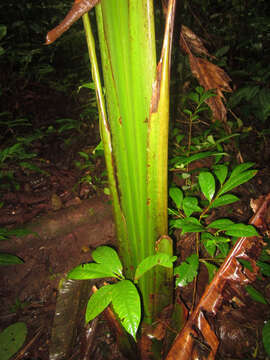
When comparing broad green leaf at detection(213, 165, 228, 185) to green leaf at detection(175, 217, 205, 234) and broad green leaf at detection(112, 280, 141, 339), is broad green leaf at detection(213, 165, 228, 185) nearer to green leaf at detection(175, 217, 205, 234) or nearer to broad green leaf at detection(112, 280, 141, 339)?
green leaf at detection(175, 217, 205, 234)

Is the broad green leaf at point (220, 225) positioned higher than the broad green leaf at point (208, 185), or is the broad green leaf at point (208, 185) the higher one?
the broad green leaf at point (208, 185)

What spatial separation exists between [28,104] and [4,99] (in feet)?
0.64

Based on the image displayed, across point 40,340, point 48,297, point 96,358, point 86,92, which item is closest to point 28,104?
point 86,92

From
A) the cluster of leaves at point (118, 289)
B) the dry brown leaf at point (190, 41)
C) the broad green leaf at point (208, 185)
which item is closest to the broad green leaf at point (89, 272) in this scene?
the cluster of leaves at point (118, 289)

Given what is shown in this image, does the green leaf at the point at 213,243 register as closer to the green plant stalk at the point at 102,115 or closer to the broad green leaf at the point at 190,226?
the broad green leaf at the point at 190,226

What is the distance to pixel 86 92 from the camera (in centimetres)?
231

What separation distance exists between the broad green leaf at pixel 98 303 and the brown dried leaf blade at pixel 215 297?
20 cm

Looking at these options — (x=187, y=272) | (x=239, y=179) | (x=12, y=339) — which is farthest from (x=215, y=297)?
(x=12, y=339)

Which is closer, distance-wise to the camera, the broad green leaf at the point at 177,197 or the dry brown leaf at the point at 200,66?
the dry brown leaf at the point at 200,66

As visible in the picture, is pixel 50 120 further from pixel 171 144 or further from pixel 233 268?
pixel 233 268

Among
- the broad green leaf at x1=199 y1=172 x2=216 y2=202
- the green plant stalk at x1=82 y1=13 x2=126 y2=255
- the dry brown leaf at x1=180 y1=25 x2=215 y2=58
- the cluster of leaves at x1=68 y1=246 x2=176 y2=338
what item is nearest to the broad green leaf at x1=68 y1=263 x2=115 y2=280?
the cluster of leaves at x1=68 y1=246 x2=176 y2=338

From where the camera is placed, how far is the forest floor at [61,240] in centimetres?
77

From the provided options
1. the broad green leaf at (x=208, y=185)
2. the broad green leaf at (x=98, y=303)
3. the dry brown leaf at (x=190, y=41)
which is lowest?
the broad green leaf at (x=98, y=303)

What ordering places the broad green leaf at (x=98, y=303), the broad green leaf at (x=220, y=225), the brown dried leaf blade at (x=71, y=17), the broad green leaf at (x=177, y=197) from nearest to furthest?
the brown dried leaf blade at (x=71, y=17) < the broad green leaf at (x=98, y=303) < the broad green leaf at (x=220, y=225) < the broad green leaf at (x=177, y=197)
